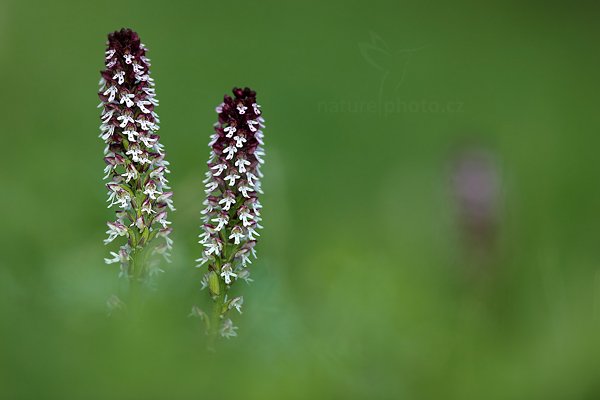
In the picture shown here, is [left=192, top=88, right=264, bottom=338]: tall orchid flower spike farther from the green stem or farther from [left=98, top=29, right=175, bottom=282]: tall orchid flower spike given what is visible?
[left=98, top=29, right=175, bottom=282]: tall orchid flower spike

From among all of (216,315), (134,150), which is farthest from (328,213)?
(216,315)

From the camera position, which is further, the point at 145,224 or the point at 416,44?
the point at 416,44

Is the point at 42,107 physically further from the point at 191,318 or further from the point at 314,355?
the point at 314,355

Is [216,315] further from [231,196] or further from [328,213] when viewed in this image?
[328,213]

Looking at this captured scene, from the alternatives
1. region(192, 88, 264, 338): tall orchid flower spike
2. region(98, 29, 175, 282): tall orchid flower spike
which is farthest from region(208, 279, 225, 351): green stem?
region(98, 29, 175, 282): tall orchid flower spike

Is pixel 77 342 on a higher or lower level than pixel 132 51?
lower

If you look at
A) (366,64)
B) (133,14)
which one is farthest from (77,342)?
(133,14)
